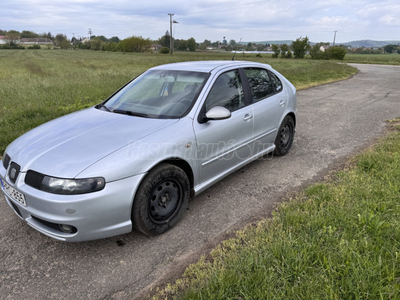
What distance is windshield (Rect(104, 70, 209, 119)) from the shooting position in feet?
10.2

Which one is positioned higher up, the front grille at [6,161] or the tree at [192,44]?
the tree at [192,44]

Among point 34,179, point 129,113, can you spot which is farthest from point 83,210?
point 129,113

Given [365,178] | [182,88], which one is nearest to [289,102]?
[365,178]

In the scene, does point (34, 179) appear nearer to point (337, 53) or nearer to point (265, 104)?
point (265, 104)

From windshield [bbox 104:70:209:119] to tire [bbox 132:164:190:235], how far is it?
0.68 meters

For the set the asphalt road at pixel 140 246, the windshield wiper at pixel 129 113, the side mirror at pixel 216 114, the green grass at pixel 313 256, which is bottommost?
the asphalt road at pixel 140 246

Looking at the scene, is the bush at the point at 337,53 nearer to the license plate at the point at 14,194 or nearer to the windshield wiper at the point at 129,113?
the windshield wiper at the point at 129,113

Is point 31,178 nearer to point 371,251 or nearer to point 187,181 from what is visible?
point 187,181

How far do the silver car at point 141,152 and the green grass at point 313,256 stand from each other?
2.41 ft

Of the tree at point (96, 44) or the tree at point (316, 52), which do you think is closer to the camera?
the tree at point (316, 52)

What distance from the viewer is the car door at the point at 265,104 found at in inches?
151

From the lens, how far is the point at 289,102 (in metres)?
4.62

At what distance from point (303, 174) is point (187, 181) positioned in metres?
2.09

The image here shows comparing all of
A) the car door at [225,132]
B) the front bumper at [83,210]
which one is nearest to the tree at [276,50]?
the car door at [225,132]
